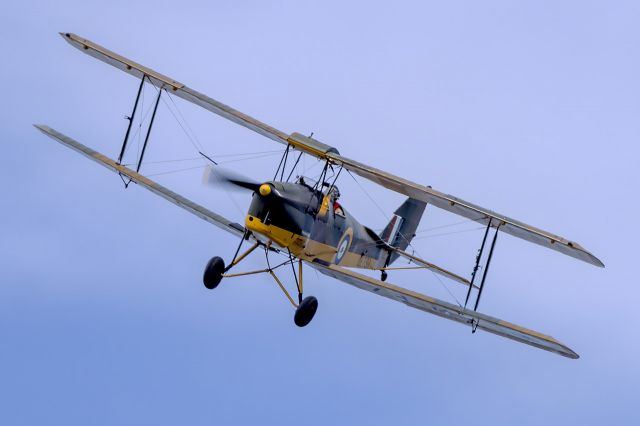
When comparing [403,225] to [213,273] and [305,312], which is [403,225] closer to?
[305,312]

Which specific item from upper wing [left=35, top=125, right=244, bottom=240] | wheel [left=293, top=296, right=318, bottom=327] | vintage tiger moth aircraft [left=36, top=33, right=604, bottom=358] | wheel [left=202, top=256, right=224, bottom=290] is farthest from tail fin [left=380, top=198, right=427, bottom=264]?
wheel [left=202, top=256, right=224, bottom=290]

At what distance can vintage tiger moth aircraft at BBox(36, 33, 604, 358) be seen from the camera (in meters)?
20.8

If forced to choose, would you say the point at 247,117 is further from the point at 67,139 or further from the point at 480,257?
the point at 480,257

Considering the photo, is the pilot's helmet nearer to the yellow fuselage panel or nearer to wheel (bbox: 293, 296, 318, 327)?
the yellow fuselage panel

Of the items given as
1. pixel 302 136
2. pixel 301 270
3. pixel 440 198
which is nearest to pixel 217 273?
pixel 301 270

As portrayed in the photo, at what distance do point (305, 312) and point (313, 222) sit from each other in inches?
68.2

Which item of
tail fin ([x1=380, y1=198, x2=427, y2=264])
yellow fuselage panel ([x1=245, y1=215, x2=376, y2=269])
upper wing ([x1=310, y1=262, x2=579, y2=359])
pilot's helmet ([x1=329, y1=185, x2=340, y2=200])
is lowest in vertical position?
upper wing ([x1=310, y1=262, x2=579, y2=359])

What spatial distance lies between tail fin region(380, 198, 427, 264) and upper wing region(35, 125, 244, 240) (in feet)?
19.1

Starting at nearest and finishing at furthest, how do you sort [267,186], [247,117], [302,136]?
[267,186] → [302,136] → [247,117]

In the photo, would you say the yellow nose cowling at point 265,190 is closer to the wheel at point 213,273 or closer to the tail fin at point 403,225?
the wheel at point 213,273

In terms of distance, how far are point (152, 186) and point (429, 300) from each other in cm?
660

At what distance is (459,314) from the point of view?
67.8 feet

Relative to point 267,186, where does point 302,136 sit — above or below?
above

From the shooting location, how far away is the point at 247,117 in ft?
77.0
